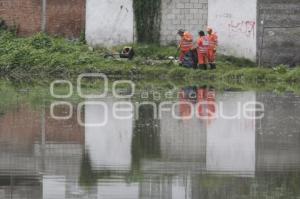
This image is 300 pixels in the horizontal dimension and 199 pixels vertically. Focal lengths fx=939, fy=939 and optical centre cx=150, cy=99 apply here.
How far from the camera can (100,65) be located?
Answer: 29781 millimetres

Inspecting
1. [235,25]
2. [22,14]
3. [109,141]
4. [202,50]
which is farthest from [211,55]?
[109,141]

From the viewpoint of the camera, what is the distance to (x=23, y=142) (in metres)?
14.4

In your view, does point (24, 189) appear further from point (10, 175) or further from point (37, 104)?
point (37, 104)

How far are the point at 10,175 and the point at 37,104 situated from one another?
8903mm

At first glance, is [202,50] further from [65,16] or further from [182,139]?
[182,139]

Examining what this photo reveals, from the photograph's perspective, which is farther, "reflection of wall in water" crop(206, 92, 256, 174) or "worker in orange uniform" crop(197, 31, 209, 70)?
"worker in orange uniform" crop(197, 31, 209, 70)

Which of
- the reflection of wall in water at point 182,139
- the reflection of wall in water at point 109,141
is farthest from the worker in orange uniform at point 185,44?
the reflection of wall in water at point 182,139

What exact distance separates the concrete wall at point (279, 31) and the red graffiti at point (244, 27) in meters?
0.24

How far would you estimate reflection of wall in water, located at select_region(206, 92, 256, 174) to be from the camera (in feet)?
40.2

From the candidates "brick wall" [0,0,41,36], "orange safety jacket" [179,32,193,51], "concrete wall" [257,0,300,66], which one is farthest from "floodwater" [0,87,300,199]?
"brick wall" [0,0,41,36]

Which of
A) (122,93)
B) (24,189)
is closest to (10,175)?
(24,189)

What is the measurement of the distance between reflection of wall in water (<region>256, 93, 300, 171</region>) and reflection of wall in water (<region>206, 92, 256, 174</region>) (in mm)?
151

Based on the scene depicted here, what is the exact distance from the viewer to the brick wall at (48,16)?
32.5m

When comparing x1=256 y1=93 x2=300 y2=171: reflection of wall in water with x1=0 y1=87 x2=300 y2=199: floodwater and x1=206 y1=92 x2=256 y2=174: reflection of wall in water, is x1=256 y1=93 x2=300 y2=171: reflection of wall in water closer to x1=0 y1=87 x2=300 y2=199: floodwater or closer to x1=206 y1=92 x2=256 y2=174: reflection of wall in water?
x1=0 y1=87 x2=300 y2=199: floodwater
